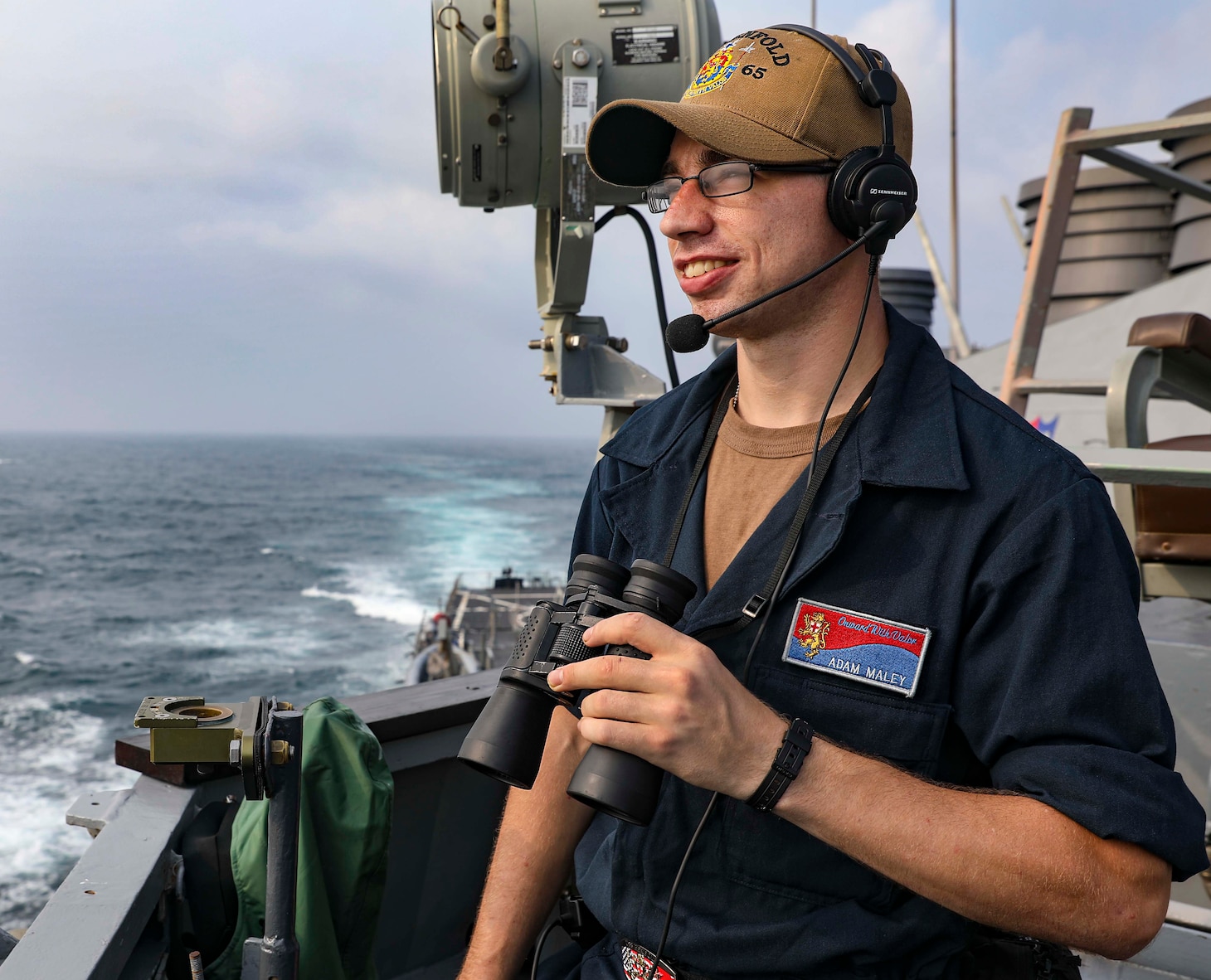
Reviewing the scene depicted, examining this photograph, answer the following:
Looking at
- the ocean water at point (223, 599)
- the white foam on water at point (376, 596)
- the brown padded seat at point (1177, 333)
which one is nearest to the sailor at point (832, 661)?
the brown padded seat at point (1177, 333)

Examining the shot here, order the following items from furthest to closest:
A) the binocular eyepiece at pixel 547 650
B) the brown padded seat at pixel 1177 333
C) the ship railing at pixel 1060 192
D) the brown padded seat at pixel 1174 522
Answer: the ship railing at pixel 1060 192, the brown padded seat at pixel 1174 522, the brown padded seat at pixel 1177 333, the binocular eyepiece at pixel 547 650

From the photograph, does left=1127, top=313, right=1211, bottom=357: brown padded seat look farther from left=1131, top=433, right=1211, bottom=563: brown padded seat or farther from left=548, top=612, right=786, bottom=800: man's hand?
left=548, top=612, right=786, bottom=800: man's hand

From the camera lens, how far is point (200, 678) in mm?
45625

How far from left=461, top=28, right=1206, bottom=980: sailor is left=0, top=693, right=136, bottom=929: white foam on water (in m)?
22.2

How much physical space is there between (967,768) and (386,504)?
92456 millimetres

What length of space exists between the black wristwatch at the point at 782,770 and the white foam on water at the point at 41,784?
889 inches

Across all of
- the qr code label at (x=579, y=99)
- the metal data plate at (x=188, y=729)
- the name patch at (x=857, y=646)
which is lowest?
the metal data plate at (x=188, y=729)

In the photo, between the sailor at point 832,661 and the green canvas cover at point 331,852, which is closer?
the sailor at point 832,661

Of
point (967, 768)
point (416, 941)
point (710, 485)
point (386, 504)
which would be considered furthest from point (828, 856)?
point (386, 504)

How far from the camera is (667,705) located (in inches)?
42.2

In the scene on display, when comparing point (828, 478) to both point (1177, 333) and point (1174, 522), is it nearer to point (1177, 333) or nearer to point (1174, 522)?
point (1177, 333)

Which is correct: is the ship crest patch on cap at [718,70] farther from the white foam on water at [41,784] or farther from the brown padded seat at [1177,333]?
the white foam on water at [41,784]

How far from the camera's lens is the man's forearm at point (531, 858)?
1.65 meters

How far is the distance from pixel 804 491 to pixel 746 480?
0.15 meters
